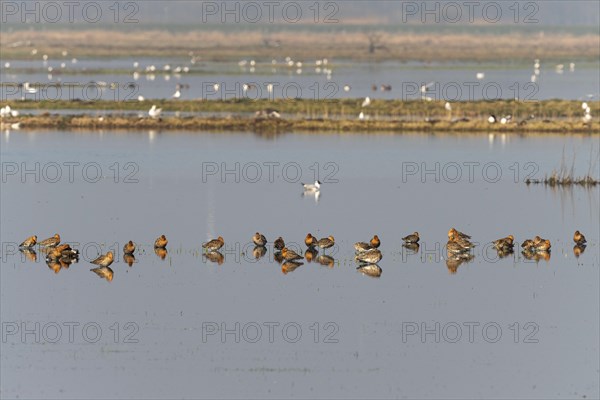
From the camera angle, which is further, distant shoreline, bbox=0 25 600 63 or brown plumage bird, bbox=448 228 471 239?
distant shoreline, bbox=0 25 600 63

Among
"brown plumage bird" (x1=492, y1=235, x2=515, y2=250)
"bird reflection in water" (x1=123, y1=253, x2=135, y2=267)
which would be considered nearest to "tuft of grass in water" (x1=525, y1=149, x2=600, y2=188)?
"brown plumage bird" (x1=492, y1=235, x2=515, y2=250)

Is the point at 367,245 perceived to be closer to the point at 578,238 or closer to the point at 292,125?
the point at 578,238

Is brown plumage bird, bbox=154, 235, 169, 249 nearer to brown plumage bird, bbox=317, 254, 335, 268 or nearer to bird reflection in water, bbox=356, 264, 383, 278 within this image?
brown plumage bird, bbox=317, 254, 335, 268

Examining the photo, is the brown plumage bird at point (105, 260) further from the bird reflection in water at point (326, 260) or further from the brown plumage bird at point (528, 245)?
the brown plumage bird at point (528, 245)

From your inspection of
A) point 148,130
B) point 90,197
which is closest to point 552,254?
point 90,197

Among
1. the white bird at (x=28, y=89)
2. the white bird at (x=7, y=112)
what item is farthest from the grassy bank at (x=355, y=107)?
the white bird at (x=28, y=89)

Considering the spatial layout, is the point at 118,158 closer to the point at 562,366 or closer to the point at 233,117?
the point at 233,117

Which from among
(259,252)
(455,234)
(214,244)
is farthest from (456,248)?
(214,244)
